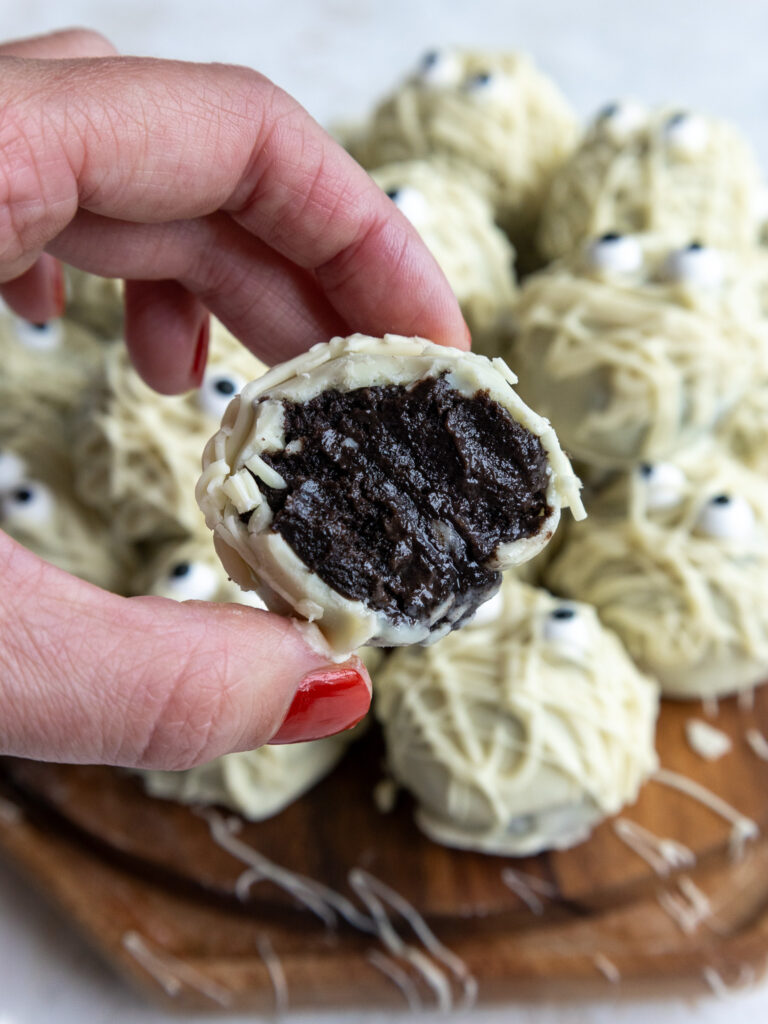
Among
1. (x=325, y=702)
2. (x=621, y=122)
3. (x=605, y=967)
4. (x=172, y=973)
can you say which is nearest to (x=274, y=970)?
(x=172, y=973)

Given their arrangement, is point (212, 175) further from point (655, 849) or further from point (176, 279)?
point (655, 849)

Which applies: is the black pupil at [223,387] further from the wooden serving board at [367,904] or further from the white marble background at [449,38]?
the white marble background at [449,38]

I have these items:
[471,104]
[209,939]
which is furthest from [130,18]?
[209,939]

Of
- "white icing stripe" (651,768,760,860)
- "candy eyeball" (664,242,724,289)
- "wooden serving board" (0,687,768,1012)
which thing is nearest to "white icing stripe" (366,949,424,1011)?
"wooden serving board" (0,687,768,1012)

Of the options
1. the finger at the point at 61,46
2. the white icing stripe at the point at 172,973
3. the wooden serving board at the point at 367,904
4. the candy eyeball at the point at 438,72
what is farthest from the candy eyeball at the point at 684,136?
the white icing stripe at the point at 172,973

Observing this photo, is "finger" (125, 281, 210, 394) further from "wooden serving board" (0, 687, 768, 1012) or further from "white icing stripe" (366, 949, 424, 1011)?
"white icing stripe" (366, 949, 424, 1011)

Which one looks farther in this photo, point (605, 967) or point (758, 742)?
point (758, 742)
